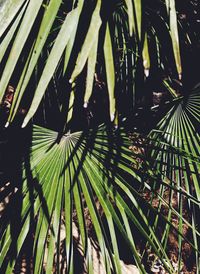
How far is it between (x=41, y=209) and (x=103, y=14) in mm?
635

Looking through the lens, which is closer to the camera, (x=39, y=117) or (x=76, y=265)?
(x=76, y=265)

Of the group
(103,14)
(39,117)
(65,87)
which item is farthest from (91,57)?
(39,117)

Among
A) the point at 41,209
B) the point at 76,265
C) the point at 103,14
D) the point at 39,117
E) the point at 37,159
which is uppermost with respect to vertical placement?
the point at 103,14

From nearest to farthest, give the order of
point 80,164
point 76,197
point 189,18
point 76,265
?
point 76,197, point 80,164, point 76,265, point 189,18

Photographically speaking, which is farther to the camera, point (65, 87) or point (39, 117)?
point (39, 117)

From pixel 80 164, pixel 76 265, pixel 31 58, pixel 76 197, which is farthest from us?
pixel 76 265

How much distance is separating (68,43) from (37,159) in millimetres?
484

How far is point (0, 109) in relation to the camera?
6.40ft

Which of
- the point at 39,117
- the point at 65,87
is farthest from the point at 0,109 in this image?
the point at 65,87

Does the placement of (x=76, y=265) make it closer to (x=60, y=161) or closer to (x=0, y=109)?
(x=60, y=161)

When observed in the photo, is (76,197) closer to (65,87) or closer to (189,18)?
(65,87)

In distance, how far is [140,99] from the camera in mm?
1967

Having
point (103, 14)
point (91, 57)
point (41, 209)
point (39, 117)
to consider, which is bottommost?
A: point (41, 209)

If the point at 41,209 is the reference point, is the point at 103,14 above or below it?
above
